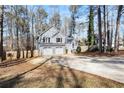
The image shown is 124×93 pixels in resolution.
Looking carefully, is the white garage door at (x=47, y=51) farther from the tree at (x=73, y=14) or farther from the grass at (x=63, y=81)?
the grass at (x=63, y=81)

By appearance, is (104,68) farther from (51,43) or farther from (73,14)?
(73,14)

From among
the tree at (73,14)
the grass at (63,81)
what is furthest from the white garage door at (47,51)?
the grass at (63,81)

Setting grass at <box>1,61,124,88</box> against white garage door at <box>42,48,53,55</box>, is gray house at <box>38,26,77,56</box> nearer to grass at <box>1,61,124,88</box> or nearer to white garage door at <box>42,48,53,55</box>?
white garage door at <box>42,48,53,55</box>

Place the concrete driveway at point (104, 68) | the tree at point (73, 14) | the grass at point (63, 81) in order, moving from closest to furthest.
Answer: the grass at point (63, 81), the concrete driveway at point (104, 68), the tree at point (73, 14)

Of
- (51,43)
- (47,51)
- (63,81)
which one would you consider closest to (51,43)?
(51,43)

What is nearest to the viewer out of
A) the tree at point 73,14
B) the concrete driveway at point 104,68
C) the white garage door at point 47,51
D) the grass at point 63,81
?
the grass at point 63,81

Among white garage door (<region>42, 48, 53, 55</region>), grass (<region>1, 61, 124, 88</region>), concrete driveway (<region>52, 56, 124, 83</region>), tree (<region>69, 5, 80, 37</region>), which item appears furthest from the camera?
tree (<region>69, 5, 80, 37</region>)

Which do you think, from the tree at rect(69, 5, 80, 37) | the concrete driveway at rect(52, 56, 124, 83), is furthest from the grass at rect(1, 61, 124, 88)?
the tree at rect(69, 5, 80, 37)

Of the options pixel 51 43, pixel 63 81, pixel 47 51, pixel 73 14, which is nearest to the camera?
pixel 63 81

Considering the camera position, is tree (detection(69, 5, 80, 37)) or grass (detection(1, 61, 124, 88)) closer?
grass (detection(1, 61, 124, 88))

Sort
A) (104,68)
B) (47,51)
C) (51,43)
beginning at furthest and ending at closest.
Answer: (51,43), (47,51), (104,68)

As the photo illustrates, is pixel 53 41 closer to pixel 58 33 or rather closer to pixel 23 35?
pixel 58 33
